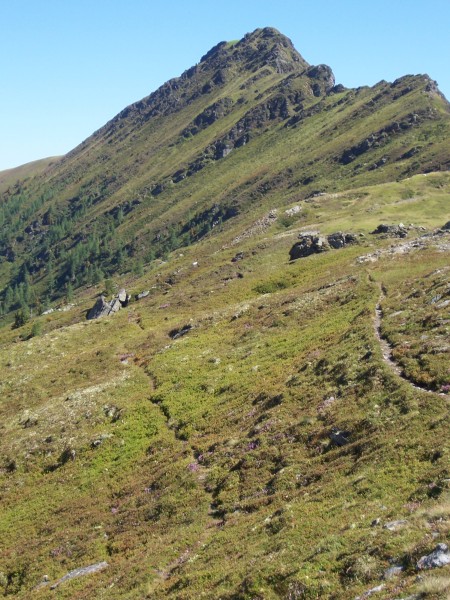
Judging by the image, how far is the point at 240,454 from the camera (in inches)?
1198

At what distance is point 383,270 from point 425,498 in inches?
2023

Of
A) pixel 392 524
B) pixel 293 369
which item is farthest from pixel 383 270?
pixel 392 524

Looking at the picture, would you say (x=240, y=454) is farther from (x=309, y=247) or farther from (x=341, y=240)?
(x=341, y=240)

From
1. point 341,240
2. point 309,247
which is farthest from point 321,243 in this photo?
point 341,240

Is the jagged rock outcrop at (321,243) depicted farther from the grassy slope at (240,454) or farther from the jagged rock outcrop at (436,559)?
the jagged rock outcrop at (436,559)

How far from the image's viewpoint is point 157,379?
51.2 metres

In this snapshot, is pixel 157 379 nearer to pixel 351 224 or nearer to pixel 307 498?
pixel 307 498

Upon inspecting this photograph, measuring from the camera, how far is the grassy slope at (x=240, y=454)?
17969 mm

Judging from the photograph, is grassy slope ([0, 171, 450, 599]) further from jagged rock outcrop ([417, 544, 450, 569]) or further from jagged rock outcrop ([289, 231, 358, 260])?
jagged rock outcrop ([289, 231, 358, 260])

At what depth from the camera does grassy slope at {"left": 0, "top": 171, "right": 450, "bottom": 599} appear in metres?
18.0

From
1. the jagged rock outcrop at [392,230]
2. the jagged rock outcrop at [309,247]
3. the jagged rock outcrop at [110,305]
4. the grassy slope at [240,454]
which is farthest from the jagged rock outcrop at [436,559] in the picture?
the jagged rock outcrop at [110,305]

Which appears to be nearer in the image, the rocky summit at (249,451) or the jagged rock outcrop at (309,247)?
the rocky summit at (249,451)

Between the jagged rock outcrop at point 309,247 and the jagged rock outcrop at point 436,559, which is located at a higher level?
the jagged rock outcrop at point 309,247

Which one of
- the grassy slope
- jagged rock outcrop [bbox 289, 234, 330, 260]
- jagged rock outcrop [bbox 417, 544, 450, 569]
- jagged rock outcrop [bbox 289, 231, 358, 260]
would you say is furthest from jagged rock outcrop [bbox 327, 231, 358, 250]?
jagged rock outcrop [bbox 417, 544, 450, 569]
